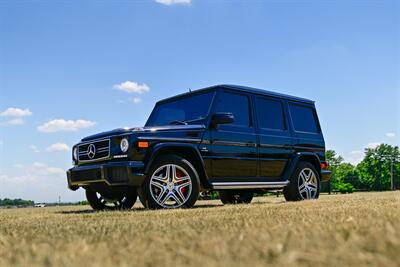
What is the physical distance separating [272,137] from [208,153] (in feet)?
5.65

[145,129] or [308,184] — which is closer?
[145,129]

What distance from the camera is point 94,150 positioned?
6.61 m

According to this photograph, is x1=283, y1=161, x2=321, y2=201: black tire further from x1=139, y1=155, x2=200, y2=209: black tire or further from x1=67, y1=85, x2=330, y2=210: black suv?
x1=139, y1=155, x2=200, y2=209: black tire

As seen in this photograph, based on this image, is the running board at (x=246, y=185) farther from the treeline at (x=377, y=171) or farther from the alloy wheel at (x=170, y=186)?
the treeline at (x=377, y=171)

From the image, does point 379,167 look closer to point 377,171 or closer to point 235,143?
point 377,171

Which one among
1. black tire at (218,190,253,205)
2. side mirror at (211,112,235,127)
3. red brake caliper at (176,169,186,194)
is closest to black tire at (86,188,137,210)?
red brake caliper at (176,169,186,194)

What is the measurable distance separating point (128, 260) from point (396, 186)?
276 ft

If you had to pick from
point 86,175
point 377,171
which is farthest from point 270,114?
point 377,171

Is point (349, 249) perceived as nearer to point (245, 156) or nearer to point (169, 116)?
point (245, 156)

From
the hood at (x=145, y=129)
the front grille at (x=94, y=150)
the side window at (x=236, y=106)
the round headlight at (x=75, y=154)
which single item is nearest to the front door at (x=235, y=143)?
the side window at (x=236, y=106)

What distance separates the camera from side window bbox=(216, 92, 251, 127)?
23.8 ft

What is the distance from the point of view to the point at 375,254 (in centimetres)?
134

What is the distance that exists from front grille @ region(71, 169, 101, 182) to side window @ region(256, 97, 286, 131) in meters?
3.10

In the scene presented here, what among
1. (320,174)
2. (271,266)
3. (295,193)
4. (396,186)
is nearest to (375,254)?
(271,266)
